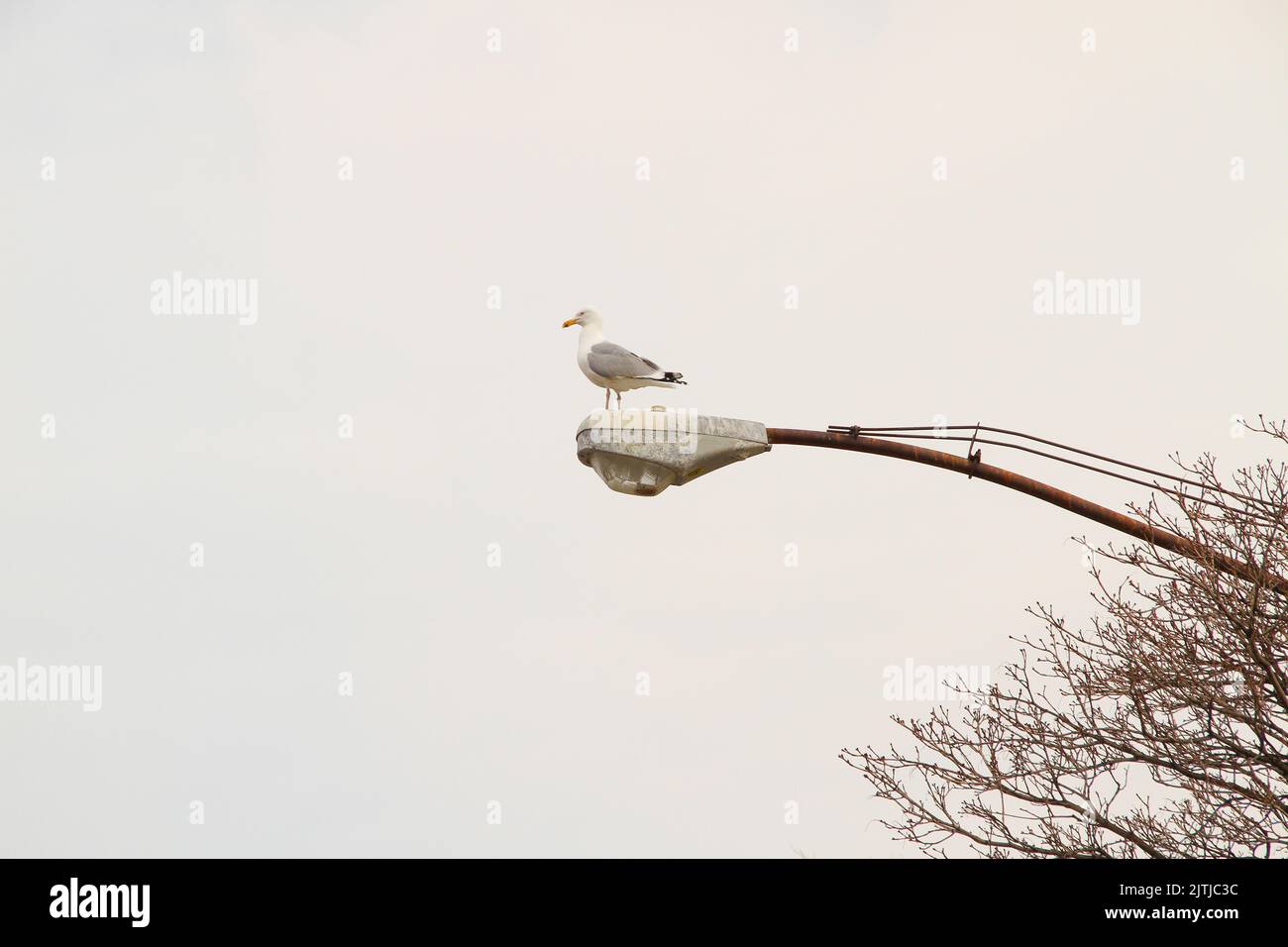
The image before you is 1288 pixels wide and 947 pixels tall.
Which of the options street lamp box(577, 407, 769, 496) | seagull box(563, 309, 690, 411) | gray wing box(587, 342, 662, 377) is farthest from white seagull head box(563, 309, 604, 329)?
street lamp box(577, 407, 769, 496)

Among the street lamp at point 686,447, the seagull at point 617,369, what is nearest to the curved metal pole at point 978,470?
the street lamp at point 686,447

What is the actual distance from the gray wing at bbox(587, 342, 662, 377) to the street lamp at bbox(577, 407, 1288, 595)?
2.38 m

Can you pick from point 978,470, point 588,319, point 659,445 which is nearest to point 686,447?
point 659,445

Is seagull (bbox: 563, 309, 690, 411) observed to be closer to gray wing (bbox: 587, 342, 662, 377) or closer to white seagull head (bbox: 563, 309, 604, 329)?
gray wing (bbox: 587, 342, 662, 377)

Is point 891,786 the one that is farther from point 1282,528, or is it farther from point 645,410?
point 645,410

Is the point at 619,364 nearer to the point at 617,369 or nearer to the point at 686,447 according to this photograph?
the point at 617,369

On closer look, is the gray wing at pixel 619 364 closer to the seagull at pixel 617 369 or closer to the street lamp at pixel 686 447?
the seagull at pixel 617 369

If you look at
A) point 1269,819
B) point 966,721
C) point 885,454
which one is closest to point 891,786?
point 966,721

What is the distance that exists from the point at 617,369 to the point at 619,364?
4 cm

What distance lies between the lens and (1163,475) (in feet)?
23.6

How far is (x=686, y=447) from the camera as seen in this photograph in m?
7.64
